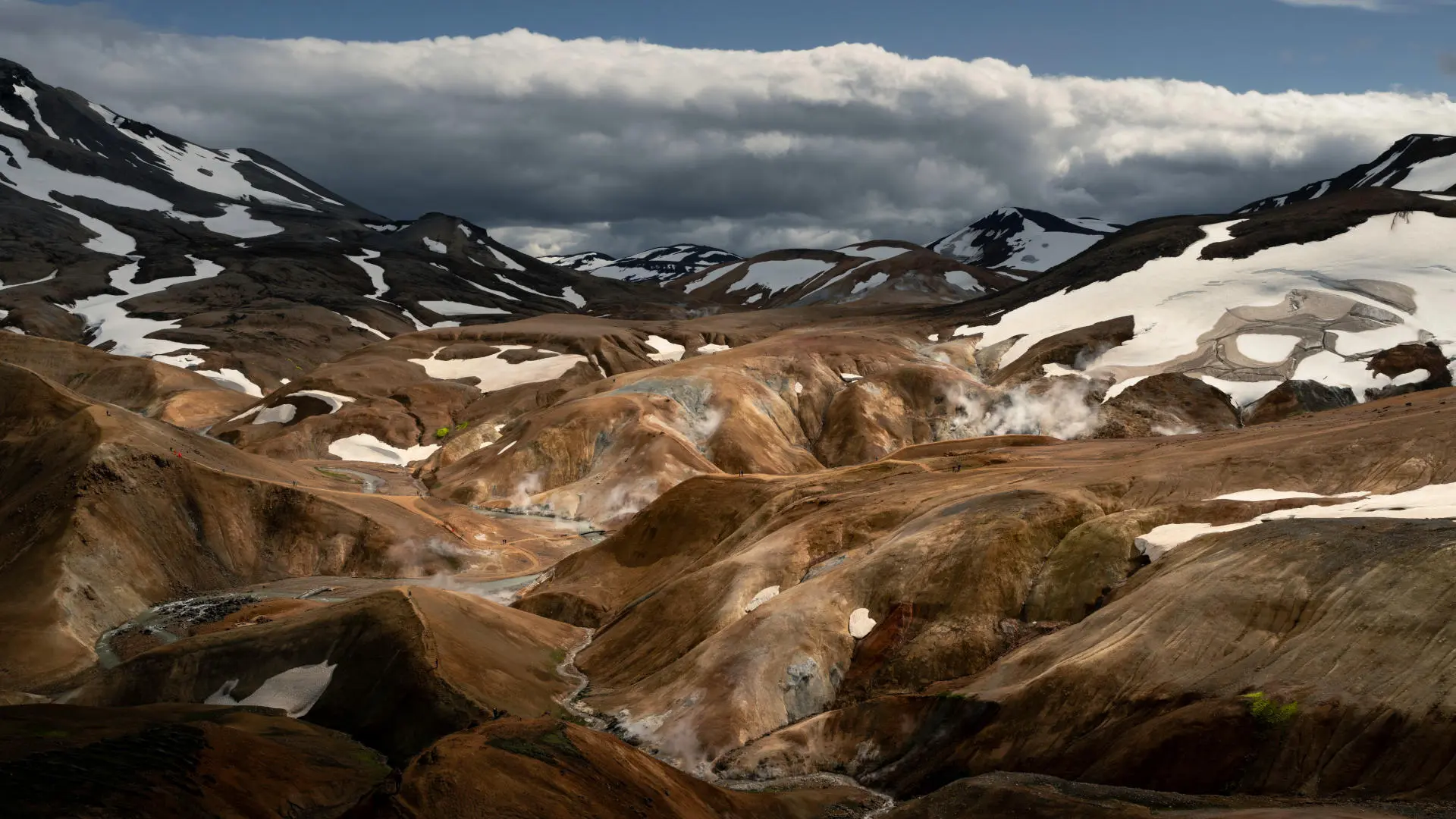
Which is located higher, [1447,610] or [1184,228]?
[1184,228]

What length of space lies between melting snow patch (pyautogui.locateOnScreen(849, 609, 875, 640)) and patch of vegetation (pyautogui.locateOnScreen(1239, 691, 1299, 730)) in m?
15.0

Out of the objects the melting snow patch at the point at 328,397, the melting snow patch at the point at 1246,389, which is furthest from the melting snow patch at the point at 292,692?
the melting snow patch at the point at 328,397

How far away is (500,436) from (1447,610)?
92.4 meters

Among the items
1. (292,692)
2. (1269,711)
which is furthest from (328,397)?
(1269,711)

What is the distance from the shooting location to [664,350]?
160125mm

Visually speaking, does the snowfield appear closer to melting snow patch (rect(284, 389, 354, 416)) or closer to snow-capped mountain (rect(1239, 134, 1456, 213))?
snow-capped mountain (rect(1239, 134, 1456, 213))

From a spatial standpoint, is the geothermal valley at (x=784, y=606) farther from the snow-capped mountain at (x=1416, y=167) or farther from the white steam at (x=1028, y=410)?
the snow-capped mountain at (x=1416, y=167)

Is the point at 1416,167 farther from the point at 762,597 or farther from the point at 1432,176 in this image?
the point at 762,597

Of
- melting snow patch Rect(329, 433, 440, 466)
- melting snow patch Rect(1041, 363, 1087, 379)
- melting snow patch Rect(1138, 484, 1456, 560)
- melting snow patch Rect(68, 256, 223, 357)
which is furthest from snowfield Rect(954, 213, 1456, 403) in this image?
melting snow patch Rect(68, 256, 223, 357)

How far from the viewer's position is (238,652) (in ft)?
113

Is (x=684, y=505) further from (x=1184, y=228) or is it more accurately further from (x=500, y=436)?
(x=1184, y=228)

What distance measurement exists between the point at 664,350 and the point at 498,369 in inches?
1064

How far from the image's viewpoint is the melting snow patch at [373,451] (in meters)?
112

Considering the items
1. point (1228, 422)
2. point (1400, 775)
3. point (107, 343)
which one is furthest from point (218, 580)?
point (107, 343)
